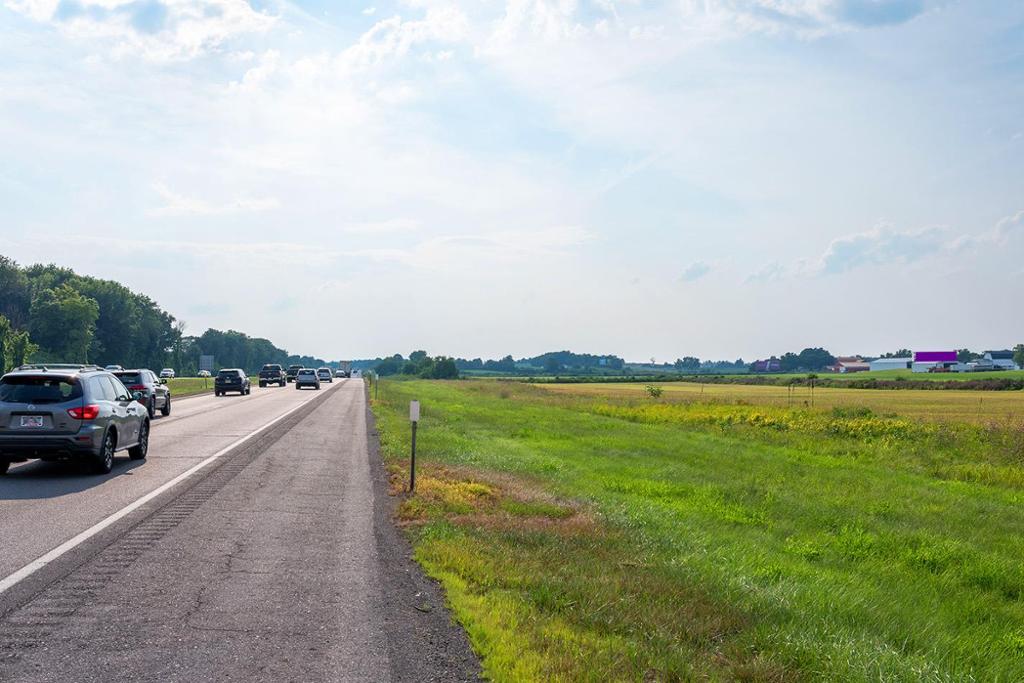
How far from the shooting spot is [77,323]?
9956 cm

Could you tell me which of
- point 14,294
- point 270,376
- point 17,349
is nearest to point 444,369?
point 14,294

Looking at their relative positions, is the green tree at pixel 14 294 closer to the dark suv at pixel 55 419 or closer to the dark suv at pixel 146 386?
the dark suv at pixel 146 386

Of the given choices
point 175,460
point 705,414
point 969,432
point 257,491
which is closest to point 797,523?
point 257,491

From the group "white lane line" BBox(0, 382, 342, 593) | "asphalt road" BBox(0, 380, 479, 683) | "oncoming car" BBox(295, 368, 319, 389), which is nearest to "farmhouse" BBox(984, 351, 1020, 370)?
"oncoming car" BBox(295, 368, 319, 389)

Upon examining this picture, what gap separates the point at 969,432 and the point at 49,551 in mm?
28957

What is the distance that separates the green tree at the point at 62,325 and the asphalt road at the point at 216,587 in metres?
93.8

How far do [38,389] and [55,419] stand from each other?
751 mm

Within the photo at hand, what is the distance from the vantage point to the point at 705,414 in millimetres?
41406

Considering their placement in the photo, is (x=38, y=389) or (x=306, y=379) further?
(x=306, y=379)

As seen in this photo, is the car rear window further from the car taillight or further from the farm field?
the farm field

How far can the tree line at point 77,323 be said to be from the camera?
3853 inches

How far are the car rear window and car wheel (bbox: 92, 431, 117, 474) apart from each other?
0.93 meters

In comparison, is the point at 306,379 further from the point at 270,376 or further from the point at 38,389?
the point at 38,389

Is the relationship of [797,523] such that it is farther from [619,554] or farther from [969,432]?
[969,432]
